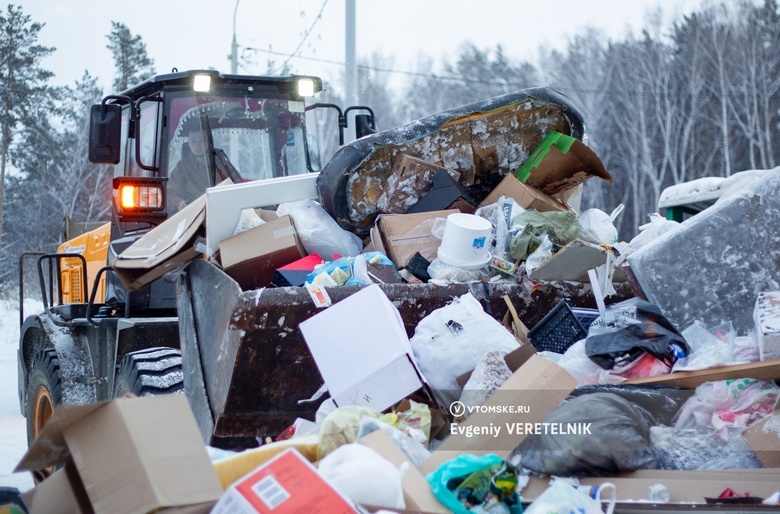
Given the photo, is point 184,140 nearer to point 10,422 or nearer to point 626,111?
point 10,422

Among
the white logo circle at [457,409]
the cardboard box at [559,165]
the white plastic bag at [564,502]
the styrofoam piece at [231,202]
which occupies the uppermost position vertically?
the cardboard box at [559,165]

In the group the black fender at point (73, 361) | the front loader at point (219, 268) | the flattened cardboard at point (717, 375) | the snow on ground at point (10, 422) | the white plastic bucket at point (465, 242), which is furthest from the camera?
the snow on ground at point (10, 422)

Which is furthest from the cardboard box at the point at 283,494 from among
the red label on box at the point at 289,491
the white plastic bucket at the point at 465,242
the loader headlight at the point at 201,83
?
the loader headlight at the point at 201,83

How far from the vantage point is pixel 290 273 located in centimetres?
365

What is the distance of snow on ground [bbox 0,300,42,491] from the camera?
17.2ft

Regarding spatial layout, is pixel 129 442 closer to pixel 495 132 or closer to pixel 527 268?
pixel 527 268

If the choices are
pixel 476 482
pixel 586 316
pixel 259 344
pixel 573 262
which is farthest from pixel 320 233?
pixel 476 482

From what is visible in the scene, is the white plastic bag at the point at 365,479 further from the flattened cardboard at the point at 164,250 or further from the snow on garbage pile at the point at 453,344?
the flattened cardboard at the point at 164,250

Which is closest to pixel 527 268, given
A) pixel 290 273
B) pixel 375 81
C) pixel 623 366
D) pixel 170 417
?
pixel 623 366

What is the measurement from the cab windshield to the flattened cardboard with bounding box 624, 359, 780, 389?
2.72 m

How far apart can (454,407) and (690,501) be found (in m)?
0.94

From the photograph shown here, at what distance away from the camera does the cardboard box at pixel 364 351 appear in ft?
10.4

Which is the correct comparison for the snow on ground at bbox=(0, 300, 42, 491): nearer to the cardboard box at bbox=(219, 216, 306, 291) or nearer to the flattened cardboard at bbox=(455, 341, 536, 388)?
the cardboard box at bbox=(219, 216, 306, 291)

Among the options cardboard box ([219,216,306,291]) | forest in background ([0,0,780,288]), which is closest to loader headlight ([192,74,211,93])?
cardboard box ([219,216,306,291])
